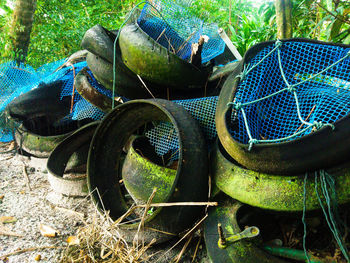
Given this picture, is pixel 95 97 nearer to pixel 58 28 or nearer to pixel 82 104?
pixel 82 104

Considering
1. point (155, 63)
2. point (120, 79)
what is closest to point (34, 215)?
point (120, 79)

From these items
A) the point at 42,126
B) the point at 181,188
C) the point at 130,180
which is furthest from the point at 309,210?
the point at 42,126

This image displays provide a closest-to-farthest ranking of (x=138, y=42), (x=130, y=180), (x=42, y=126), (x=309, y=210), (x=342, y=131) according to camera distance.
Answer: (x=342, y=131) → (x=309, y=210) → (x=130, y=180) → (x=138, y=42) → (x=42, y=126)

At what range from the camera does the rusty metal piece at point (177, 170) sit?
1.79m

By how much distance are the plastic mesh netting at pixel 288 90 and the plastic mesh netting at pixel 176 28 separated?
1065mm

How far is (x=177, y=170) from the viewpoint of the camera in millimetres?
1766

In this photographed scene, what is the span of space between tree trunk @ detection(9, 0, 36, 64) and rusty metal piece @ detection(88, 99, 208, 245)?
3.13 m

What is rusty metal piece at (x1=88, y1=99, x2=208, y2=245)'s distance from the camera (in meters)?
1.79

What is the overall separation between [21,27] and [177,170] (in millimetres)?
4416

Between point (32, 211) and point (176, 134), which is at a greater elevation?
point (176, 134)

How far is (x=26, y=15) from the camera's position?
4926mm

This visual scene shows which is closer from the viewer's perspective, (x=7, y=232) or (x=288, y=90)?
(x=288, y=90)

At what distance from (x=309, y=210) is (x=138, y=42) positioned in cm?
173

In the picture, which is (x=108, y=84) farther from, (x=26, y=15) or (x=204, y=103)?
(x=26, y=15)
